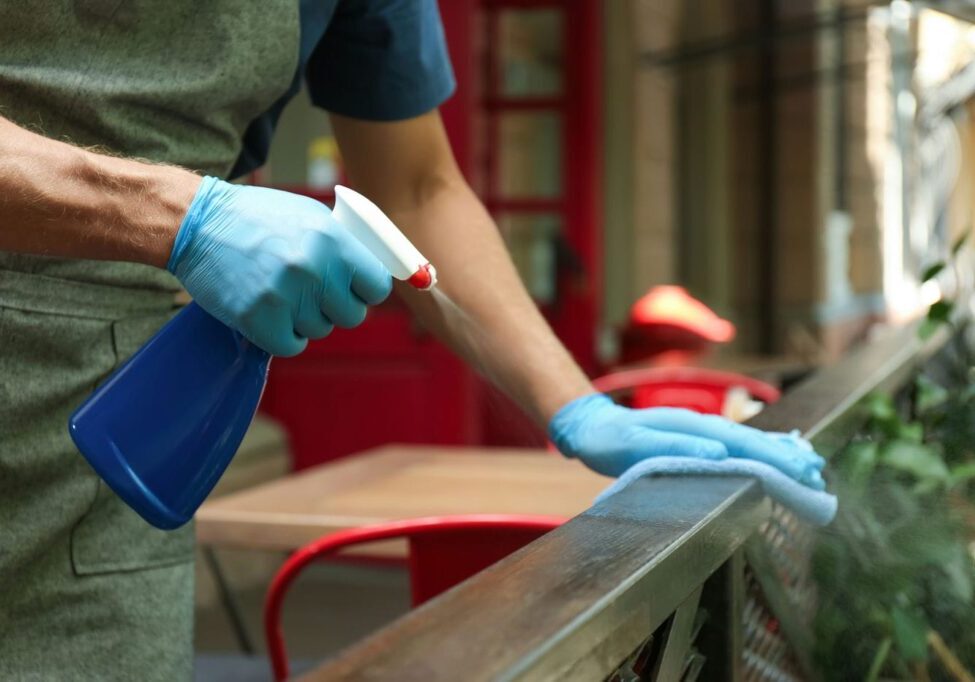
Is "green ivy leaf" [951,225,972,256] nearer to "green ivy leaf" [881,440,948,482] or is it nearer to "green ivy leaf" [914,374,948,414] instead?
"green ivy leaf" [914,374,948,414]

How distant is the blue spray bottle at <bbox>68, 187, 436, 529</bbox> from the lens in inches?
38.9

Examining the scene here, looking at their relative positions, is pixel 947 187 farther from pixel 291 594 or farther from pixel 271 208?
pixel 271 208

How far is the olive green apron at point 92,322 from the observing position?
1112 mm

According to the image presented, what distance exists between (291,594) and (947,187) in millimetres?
9611

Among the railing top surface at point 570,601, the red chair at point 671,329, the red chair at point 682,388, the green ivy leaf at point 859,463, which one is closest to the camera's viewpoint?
the railing top surface at point 570,601

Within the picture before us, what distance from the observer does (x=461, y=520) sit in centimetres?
140

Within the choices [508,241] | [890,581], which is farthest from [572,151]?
[890,581]

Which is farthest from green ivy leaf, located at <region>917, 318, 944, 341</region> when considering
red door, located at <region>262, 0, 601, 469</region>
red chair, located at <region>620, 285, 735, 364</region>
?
red door, located at <region>262, 0, 601, 469</region>

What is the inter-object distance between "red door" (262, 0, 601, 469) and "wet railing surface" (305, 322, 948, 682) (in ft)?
10.6

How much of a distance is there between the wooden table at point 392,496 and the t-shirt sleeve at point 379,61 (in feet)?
2.17

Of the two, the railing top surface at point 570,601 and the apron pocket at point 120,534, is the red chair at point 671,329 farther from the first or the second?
the railing top surface at point 570,601

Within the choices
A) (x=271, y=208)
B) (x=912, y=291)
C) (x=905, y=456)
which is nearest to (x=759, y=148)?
(x=912, y=291)

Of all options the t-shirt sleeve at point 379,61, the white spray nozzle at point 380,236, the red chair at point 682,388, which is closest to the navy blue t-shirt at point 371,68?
the t-shirt sleeve at point 379,61

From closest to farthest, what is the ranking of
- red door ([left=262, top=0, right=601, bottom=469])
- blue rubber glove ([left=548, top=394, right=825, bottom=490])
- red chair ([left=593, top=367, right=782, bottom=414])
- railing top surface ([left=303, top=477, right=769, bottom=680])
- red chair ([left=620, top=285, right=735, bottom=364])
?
railing top surface ([left=303, top=477, right=769, bottom=680]) < blue rubber glove ([left=548, top=394, right=825, bottom=490]) < red chair ([left=593, top=367, right=782, bottom=414]) < red chair ([left=620, top=285, right=735, bottom=364]) < red door ([left=262, top=0, right=601, bottom=469])
